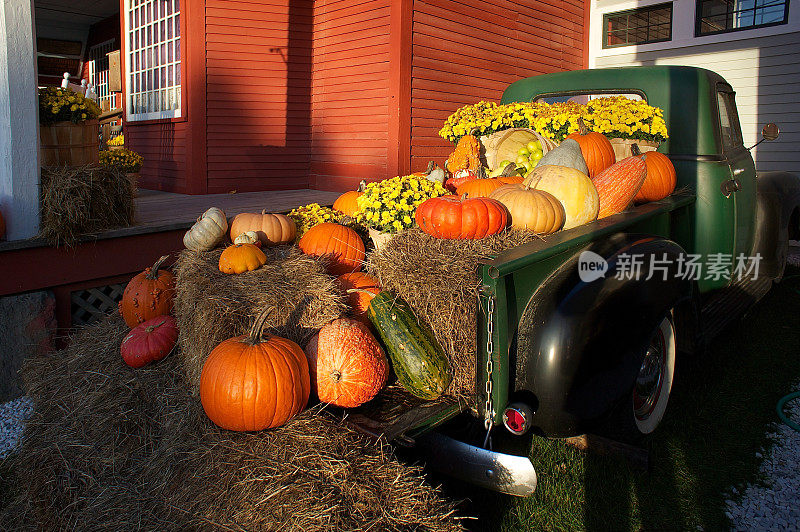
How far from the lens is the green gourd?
346cm

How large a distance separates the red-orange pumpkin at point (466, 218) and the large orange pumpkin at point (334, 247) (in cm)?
92

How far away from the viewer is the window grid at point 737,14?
934 cm

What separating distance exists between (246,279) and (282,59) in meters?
6.58

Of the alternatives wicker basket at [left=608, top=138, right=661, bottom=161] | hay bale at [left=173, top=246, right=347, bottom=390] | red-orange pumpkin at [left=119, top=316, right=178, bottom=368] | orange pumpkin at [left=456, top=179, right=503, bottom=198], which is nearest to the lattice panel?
red-orange pumpkin at [left=119, top=316, right=178, bottom=368]

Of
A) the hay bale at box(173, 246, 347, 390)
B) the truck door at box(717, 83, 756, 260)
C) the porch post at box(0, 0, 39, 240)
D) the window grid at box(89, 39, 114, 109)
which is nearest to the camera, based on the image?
the hay bale at box(173, 246, 347, 390)

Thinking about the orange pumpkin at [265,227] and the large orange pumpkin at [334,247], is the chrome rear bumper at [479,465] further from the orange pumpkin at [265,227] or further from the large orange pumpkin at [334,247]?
the orange pumpkin at [265,227]

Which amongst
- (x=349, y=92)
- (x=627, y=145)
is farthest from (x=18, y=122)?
(x=349, y=92)

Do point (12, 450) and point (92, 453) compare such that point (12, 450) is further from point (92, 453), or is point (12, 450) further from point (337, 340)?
point (337, 340)

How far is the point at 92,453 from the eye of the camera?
8.79 ft

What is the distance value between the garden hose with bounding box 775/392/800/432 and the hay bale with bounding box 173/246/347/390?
2.89 meters

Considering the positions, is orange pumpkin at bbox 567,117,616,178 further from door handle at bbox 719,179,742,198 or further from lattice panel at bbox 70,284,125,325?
lattice panel at bbox 70,284,125,325

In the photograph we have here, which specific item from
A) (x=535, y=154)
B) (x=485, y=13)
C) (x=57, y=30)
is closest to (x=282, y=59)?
(x=485, y=13)

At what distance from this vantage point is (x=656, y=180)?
12.5 ft

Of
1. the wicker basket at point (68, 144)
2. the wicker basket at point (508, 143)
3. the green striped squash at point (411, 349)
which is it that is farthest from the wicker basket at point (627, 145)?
the wicker basket at point (68, 144)
